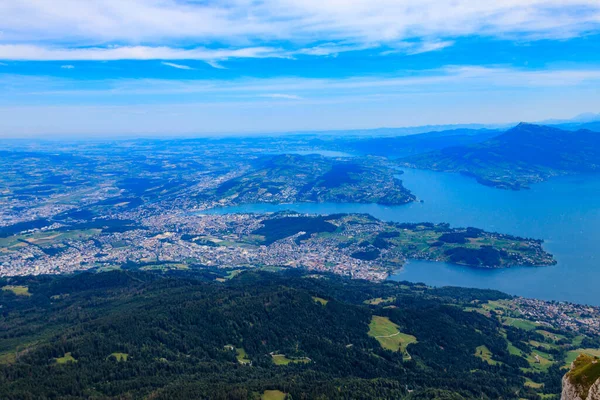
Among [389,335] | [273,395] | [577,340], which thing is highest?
[273,395]

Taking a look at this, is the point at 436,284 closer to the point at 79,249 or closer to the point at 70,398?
the point at 70,398

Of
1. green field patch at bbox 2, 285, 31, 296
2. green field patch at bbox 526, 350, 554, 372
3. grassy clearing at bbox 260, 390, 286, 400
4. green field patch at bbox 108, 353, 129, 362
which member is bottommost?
green field patch at bbox 526, 350, 554, 372

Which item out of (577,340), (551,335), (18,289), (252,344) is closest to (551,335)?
(551,335)

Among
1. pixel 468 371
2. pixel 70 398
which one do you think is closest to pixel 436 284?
pixel 468 371

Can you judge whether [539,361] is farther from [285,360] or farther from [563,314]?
[285,360]

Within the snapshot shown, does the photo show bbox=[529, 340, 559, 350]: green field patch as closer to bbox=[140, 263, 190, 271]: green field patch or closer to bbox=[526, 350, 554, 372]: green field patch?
bbox=[526, 350, 554, 372]: green field patch

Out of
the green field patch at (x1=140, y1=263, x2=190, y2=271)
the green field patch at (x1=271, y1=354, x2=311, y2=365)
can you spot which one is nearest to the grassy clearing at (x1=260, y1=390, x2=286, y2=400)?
the green field patch at (x1=271, y1=354, x2=311, y2=365)

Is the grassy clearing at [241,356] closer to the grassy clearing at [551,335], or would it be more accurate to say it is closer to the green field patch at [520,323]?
the green field patch at [520,323]
